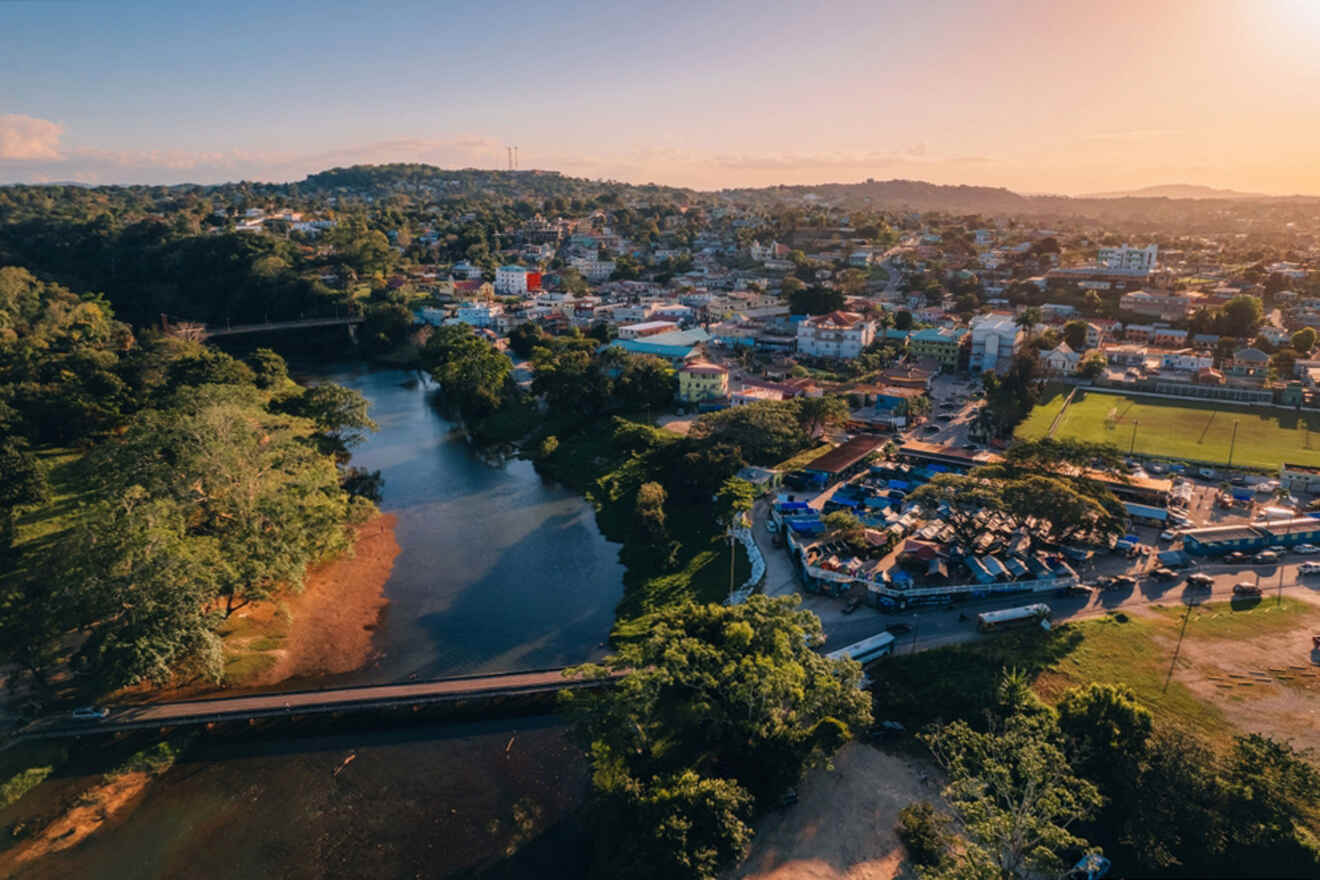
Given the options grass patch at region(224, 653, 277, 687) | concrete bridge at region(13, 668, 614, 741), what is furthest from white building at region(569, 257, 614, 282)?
concrete bridge at region(13, 668, 614, 741)

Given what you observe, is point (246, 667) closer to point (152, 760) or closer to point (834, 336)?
point (152, 760)

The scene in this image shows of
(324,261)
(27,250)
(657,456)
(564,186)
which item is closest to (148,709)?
(657,456)

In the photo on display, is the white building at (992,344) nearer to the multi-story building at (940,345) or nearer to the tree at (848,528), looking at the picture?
the multi-story building at (940,345)

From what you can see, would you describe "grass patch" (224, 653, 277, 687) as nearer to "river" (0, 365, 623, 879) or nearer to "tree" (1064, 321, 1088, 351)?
"river" (0, 365, 623, 879)

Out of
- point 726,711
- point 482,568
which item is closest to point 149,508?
point 482,568

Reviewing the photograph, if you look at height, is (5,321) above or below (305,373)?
above

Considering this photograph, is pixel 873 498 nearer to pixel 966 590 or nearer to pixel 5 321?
pixel 966 590
